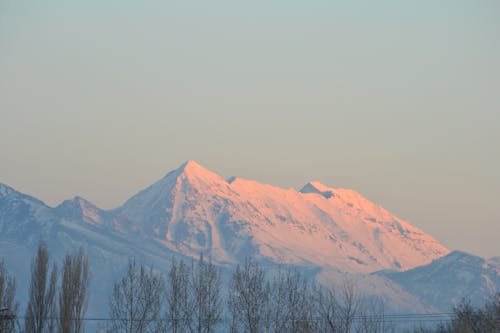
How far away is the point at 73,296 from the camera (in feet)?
233

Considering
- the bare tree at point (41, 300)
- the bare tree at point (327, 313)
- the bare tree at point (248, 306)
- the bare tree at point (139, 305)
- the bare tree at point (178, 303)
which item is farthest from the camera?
the bare tree at point (41, 300)

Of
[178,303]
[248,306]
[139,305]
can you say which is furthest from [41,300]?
[248,306]

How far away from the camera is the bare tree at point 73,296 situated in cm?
6981

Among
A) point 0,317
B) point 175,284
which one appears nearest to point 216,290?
point 175,284

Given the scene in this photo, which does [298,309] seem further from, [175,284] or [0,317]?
[0,317]

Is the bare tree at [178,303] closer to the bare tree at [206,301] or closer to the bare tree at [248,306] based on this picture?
the bare tree at [206,301]

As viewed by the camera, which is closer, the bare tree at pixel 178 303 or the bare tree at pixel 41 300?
the bare tree at pixel 178 303

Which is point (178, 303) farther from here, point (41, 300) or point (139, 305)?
point (41, 300)

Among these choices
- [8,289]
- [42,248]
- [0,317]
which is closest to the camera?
[0,317]

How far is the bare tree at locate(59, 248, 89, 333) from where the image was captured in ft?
229

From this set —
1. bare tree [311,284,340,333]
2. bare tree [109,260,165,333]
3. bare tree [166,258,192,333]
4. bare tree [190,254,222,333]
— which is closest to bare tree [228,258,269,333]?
bare tree [190,254,222,333]

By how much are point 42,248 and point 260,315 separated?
1568 centimetres

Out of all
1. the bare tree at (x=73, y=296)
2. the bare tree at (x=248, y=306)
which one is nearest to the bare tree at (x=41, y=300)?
the bare tree at (x=73, y=296)

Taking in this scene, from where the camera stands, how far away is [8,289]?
68.4 m
